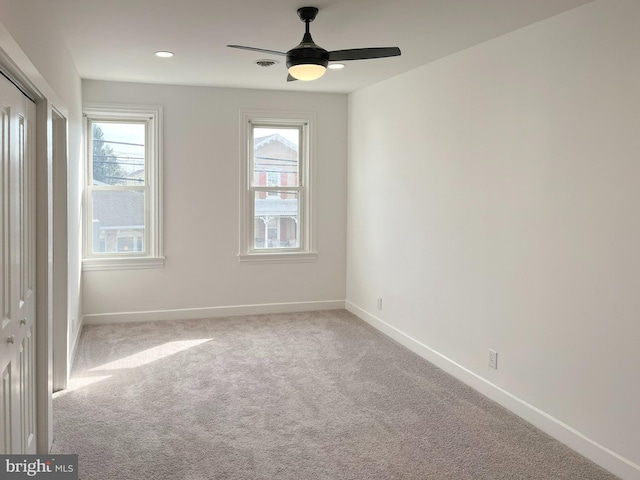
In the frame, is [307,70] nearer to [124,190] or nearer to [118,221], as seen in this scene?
[124,190]

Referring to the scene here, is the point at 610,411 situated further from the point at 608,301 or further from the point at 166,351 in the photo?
the point at 166,351

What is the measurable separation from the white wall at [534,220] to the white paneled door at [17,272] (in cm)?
284

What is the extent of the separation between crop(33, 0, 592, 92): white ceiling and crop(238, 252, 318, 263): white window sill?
2.10 m

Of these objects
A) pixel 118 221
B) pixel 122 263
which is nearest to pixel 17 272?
pixel 122 263

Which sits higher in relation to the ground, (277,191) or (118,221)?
(277,191)

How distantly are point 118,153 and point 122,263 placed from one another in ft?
3.80

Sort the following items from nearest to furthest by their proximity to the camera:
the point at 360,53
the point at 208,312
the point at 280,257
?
1. the point at 360,53
2. the point at 208,312
3. the point at 280,257

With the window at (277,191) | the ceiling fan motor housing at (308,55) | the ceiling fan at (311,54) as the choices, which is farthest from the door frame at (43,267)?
the window at (277,191)

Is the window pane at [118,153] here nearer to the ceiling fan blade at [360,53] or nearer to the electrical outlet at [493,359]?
the ceiling fan blade at [360,53]

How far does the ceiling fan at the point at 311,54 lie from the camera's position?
10.6 ft

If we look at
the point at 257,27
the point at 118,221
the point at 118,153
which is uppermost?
the point at 257,27

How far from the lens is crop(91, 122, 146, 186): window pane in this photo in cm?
588

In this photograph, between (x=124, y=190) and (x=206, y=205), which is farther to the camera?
(x=206, y=205)

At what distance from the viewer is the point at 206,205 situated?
6.12 metres
